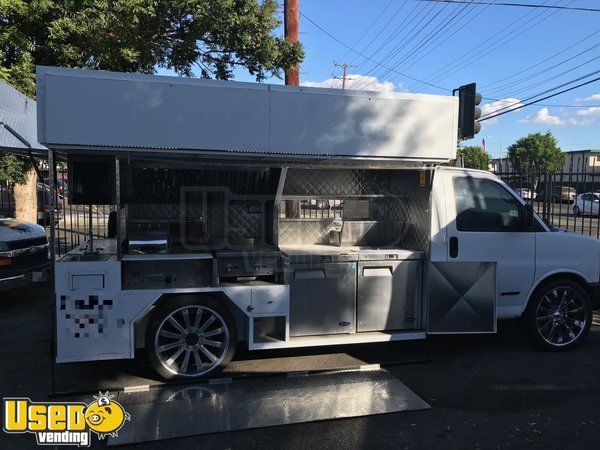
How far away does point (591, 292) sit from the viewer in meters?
5.89

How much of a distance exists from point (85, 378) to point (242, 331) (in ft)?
5.36

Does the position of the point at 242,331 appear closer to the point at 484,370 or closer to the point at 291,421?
the point at 291,421

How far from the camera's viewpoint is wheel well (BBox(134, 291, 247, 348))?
4773 mm

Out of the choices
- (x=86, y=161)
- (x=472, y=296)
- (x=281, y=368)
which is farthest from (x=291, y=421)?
(x=86, y=161)

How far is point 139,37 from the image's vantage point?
10898mm

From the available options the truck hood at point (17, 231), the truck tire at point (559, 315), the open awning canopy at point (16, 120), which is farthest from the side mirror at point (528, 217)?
the truck hood at point (17, 231)

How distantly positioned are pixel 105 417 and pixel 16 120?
5.31m

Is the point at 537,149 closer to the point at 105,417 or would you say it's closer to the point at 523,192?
the point at 523,192

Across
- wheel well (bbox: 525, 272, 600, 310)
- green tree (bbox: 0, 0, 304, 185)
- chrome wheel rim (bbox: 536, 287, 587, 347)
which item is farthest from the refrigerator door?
green tree (bbox: 0, 0, 304, 185)

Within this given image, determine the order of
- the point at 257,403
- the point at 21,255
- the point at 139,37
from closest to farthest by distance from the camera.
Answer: the point at 257,403 → the point at 21,255 → the point at 139,37

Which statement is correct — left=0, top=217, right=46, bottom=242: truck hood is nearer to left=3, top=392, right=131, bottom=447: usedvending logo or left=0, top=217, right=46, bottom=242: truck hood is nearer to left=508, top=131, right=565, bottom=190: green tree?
left=3, top=392, right=131, bottom=447: usedvending logo

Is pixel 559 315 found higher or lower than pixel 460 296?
lower

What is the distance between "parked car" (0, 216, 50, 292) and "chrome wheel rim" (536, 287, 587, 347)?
673 centimetres

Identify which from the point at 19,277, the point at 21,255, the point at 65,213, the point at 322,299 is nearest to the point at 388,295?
the point at 322,299
